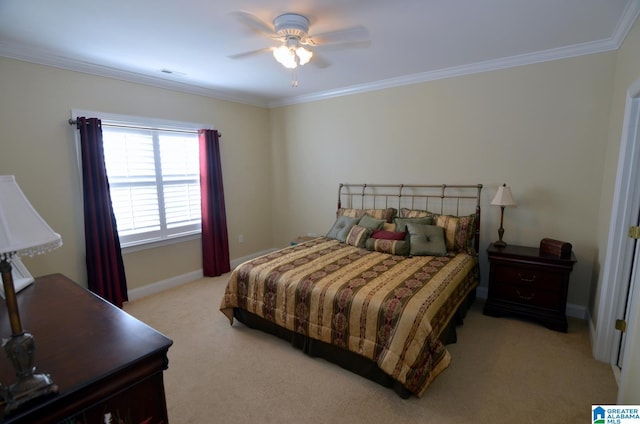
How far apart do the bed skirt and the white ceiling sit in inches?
93.6

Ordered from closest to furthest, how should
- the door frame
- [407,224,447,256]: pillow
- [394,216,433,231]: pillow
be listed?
the door frame, [407,224,447,256]: pillow, [394,216,433,231]: pillow

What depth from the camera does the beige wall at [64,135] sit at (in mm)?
2842

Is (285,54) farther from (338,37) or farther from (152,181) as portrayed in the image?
(152,181)

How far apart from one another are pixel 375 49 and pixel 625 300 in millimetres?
2851

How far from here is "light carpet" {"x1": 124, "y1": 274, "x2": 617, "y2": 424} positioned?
1988 mm

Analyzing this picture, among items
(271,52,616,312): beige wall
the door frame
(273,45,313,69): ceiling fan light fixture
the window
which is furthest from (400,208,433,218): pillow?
the window

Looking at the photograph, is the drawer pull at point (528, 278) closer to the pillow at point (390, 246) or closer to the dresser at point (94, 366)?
the pillow at point (390, 246)

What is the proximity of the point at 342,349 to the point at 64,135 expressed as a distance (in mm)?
3355

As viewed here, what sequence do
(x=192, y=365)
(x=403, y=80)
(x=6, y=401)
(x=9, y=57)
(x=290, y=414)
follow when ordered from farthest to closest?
(x=403, y=80), (x=9, y=57), (x=192, y=365), (x=290, y=414), (x=6, y=401)

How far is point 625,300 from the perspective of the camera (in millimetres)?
2328

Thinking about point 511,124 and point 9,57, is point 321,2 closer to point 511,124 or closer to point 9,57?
point 511,124

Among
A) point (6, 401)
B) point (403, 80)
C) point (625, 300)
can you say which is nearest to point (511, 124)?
point (403, 80)

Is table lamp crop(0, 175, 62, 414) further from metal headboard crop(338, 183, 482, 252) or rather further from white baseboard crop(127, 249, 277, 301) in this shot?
metal headboard crop(338, 183, 482, 252)

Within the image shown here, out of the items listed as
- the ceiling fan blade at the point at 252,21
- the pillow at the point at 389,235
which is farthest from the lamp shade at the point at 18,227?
the pillow at the point at 389,235
